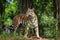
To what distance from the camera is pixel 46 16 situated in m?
14.2

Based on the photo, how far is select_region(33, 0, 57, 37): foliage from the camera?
12.1 m

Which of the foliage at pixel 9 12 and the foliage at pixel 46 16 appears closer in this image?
the foliage at pixel 46 16

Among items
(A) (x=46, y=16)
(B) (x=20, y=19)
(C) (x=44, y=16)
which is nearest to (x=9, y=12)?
(A) (x=46, y=16)

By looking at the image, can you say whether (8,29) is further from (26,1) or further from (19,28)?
(26,1)

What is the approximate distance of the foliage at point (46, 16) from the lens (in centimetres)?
1213

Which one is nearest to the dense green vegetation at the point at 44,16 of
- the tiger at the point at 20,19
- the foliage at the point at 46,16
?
A: the foliage at the point at 46,16

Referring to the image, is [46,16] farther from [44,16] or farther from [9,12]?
[9,12]

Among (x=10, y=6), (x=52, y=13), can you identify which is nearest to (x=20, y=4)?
(x=52, y=13)

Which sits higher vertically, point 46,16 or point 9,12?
point 9,12

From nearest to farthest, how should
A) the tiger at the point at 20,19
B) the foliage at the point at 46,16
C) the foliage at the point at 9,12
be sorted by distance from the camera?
the tiger at the point at 20,19 < the foliage at the point at 46,16 < the foliage at the point at 9,12

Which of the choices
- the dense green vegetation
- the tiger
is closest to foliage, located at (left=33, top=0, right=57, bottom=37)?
the dense green vegetation

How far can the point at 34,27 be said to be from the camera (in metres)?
10.5

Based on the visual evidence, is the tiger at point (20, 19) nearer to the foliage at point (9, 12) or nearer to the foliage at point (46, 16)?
the foliage at point (46, 16)

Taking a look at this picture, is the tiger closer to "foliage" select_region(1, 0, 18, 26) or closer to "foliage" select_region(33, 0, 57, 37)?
"foliage" select_region(33, 0, 57, 37)
